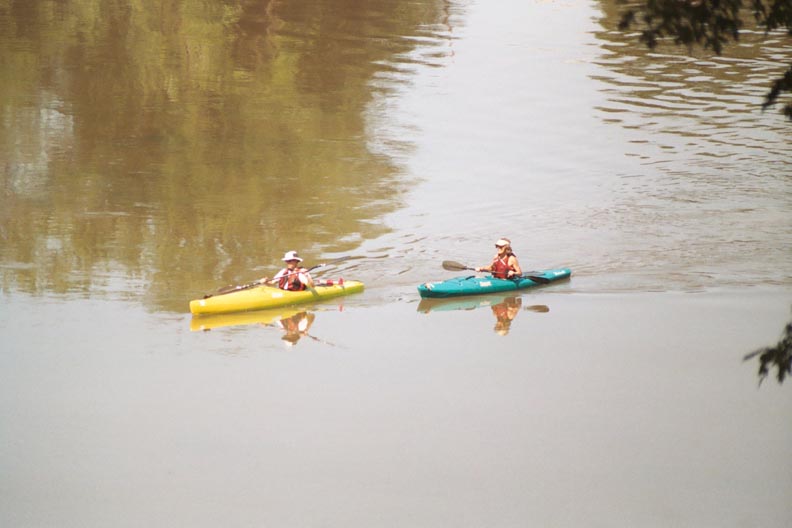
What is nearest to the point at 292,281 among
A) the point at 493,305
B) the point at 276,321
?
the point at 276,321

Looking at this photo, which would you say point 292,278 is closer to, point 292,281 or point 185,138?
point 292,281

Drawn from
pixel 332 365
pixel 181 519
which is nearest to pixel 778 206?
pixel 332 365

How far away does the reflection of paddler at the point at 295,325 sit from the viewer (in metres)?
14.4

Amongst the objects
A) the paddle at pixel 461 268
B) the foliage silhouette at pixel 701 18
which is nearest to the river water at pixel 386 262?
the paddle at pixel 461 268

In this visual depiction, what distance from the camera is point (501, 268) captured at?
16.0m

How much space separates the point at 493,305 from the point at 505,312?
29 cm

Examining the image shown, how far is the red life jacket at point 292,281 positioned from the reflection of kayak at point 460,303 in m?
1.44

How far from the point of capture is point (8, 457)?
11188 millimetres

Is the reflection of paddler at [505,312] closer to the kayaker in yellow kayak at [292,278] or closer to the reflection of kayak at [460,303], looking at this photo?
the reflection of kayak at [460,303]

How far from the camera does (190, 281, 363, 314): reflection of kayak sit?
1473cm

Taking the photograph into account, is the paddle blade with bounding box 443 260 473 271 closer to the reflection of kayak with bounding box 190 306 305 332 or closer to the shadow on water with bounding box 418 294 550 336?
the shadow on water with bounding box 418 294 550 336

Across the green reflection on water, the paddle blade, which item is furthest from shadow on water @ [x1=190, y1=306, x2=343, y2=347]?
the paddle blade

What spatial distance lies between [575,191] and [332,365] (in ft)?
28.1

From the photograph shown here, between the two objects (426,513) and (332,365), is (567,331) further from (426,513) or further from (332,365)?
(426,513)
